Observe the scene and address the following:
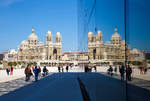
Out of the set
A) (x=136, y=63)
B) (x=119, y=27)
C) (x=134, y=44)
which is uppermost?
(x=119, y=27)

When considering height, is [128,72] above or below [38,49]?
below

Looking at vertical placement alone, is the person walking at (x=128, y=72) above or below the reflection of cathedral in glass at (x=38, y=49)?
below

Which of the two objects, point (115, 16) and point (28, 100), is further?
point (28, 100)

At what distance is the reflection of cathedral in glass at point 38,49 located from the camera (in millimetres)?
110750

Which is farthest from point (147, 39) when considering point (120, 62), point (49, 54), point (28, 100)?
point (49, 54)

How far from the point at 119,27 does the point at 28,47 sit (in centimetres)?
11539

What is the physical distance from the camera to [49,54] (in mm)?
109875

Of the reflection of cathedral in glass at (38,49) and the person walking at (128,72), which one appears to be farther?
the reflection of cathedral in glass at (38,49)

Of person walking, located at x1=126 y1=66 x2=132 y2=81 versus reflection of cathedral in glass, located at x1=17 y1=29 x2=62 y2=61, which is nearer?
person walking, located at x1=126 y1=66 x2=132 y2=81

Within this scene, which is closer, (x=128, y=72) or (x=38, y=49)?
(x=128, y=72)

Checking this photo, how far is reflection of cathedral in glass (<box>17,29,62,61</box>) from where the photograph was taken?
111 metres

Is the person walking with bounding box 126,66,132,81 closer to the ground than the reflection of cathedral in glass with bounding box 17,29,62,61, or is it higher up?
closer to the ground

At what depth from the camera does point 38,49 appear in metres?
113

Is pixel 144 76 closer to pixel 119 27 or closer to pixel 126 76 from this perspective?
pixel 126 76
